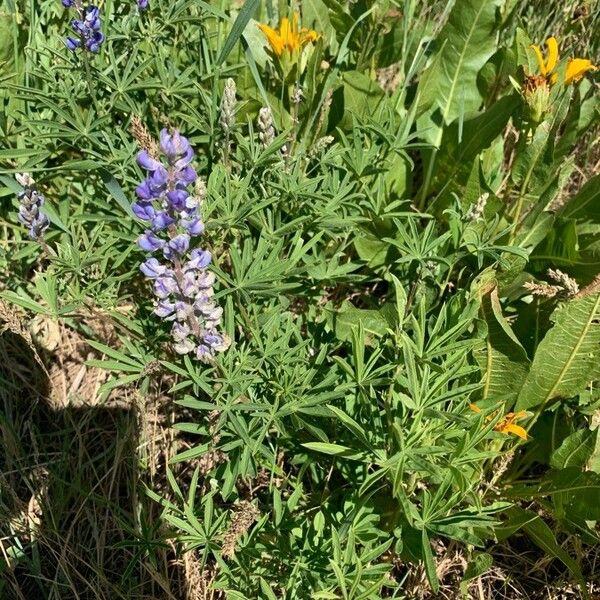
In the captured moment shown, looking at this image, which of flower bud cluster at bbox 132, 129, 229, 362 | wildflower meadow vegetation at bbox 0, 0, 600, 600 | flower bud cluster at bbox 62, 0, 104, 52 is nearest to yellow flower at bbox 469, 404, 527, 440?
wildflower meadow vegetation at bbox 0, 0, 600, 600

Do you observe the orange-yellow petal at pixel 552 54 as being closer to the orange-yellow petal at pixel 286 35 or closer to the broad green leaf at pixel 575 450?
the orange-yellow petal at pixel 286 35

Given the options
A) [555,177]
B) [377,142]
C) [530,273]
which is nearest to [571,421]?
[530,273]

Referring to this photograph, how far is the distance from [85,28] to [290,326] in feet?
3.51

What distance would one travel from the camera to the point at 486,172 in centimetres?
313

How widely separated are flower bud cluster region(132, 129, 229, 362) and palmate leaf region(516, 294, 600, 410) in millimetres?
1149

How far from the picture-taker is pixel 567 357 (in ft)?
8.20

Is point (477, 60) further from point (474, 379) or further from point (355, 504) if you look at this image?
point (355, 504)

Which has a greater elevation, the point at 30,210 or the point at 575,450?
the point at 30,210

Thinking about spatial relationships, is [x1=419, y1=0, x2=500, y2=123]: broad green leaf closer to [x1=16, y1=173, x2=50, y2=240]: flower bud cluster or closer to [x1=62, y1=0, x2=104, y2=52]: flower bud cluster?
[x1=62, y1=0, x2=104, y2=52]: flower bud cluster

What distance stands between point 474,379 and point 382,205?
77 centimetres

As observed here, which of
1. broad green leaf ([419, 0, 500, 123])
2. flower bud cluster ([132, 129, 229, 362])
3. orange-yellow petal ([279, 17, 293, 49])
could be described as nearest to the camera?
flower bud cluster ([132, 129, 229, 362])

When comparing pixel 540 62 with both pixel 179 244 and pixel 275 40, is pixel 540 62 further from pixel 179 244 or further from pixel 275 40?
pixel 179 244

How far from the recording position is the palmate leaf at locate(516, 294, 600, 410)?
244 centimetres

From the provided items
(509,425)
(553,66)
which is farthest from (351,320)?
(553,66)
